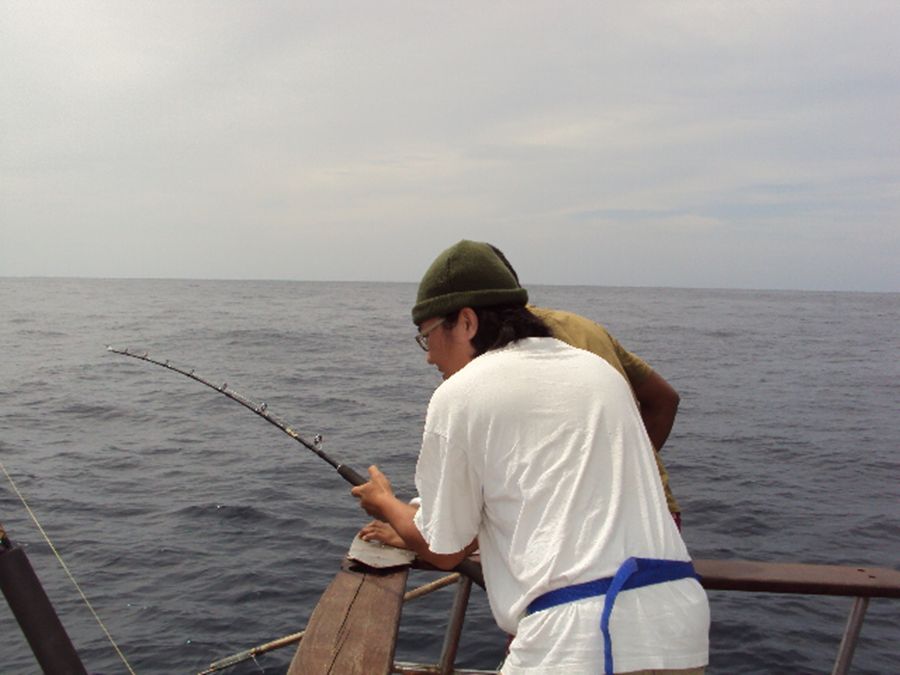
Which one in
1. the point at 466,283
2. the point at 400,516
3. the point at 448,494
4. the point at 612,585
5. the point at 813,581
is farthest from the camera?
the point at 813,581

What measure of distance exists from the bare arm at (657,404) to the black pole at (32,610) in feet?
7.24

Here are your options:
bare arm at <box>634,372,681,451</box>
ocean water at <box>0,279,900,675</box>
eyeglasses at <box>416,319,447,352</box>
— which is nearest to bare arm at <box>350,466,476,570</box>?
eyeglasses at <box>416,319,447,352</box>

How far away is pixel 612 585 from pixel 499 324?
69 cm

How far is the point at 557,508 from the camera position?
165cm

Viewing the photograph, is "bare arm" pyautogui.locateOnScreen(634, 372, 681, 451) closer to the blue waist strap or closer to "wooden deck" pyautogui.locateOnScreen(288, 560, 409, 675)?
"wooden deck" pyautogui.locateOnScreen(288, 560, 409, 675)

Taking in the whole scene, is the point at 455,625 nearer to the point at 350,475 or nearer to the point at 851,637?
the point at 350,475

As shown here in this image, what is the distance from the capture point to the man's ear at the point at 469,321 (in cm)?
195

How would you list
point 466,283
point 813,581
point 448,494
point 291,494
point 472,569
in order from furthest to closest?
point 291,494 < point 472,569 < point 813,581 < point 466,283 < point 448,494

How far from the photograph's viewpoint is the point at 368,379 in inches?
937

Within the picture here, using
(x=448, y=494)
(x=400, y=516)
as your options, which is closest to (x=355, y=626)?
(x=400, y=516)

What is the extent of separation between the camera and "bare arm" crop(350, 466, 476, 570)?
6.74ft

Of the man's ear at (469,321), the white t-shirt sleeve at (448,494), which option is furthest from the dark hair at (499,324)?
the white t-shirt sleeve at (448,494)

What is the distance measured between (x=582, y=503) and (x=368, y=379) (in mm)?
22351

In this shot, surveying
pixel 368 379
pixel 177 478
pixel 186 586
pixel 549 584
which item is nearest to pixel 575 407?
pixel 549 584
